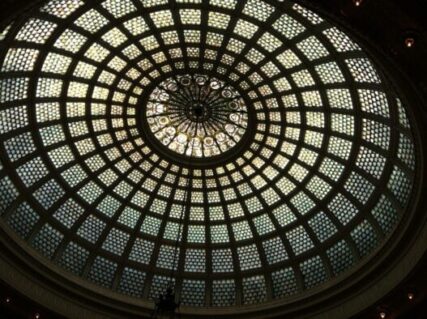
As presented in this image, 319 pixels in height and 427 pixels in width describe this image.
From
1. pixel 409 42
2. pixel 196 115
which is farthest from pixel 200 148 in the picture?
pixel 409 42

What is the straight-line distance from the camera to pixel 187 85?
26.0 metres

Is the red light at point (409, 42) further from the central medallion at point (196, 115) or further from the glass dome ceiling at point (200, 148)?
the central medallion at point (196, 115)

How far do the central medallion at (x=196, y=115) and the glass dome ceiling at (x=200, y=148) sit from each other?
74mm

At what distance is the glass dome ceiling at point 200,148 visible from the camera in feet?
74.5

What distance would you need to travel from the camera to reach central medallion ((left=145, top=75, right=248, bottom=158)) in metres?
26.0

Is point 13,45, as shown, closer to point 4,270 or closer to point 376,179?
point 4,270

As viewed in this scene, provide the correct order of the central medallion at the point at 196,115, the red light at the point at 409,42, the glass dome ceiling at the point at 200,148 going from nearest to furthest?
the red light at the point at 409,42
the glass dome ceiling at the point at 200,148
the central medallion at the point at 196,115

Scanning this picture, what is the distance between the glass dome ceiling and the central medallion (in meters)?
0.07

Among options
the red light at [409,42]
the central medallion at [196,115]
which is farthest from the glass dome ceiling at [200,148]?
the red light at [409,42]

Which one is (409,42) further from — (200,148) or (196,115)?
(200,148)

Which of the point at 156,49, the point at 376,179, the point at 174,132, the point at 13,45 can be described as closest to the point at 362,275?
the point at 376,179

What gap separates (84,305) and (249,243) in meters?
8.66

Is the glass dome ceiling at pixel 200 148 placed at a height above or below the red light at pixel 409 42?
above

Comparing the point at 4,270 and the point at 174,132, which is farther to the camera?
the point at 174,132
